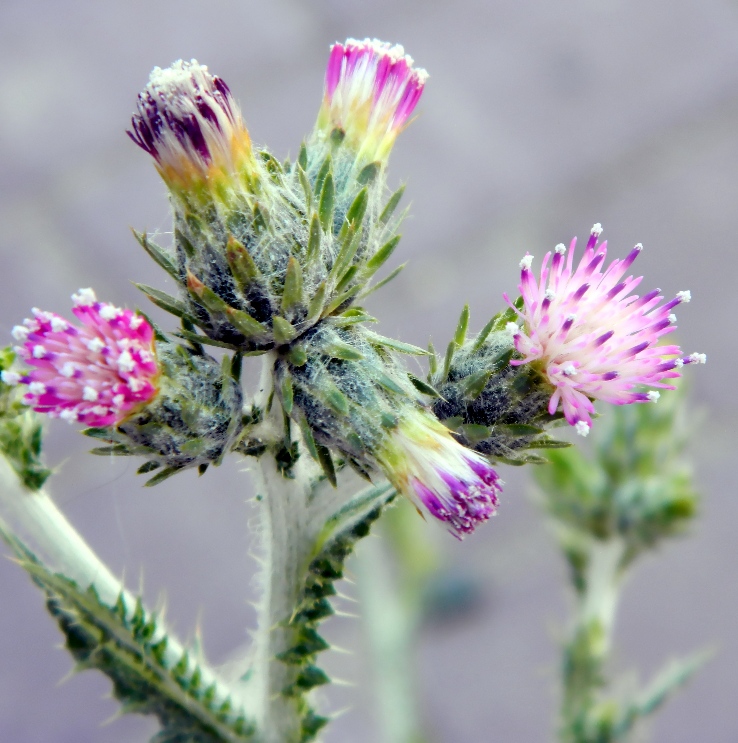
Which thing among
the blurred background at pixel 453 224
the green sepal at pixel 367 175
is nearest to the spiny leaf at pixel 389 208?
the green sepal at pixel 367 175

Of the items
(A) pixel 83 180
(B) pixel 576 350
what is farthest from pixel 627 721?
(A) pixel 83 180

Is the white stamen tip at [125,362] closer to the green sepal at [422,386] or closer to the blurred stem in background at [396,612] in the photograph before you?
the green sepal at [422,386]

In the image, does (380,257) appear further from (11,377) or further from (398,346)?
(11,377)

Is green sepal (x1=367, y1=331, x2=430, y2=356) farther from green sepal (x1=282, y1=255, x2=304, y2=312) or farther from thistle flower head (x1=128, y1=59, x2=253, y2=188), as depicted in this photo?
thistle flower head (x1=128, y1=59, x2=253, y2=188)

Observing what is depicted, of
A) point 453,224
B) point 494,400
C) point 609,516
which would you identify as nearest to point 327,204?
point 494,400

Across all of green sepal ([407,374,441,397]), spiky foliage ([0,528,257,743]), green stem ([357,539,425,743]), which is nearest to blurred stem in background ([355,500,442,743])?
green stem ([357,539,425,743])
